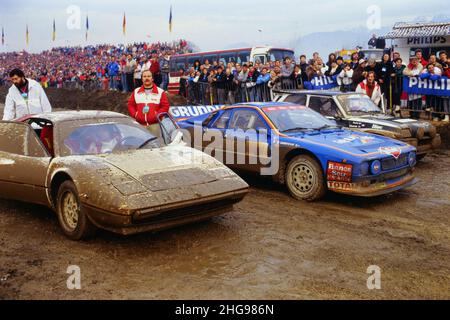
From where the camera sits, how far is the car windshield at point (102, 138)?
5086 mm

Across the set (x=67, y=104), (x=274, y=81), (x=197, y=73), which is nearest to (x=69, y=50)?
(x=67, y=104)

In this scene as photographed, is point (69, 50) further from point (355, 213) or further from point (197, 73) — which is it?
point (355, 213)

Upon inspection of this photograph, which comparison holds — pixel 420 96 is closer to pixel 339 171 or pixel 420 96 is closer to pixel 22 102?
pixel 339 171

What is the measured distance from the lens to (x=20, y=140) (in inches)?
218

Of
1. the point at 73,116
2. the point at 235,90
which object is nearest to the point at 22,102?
the point at 73,116

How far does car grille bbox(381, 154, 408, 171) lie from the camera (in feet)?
20.4

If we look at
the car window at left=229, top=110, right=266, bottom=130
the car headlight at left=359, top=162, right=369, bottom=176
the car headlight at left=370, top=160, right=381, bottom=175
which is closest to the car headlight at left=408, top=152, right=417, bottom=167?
the car headlight at left=370, top=160, right=381, bottom=175

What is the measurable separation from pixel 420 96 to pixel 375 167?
21.2 feet

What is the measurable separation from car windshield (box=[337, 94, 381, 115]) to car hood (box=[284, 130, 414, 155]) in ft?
5.88

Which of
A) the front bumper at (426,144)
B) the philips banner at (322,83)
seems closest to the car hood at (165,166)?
the front bumper at (426,144)

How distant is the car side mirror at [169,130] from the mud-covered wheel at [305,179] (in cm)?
177
